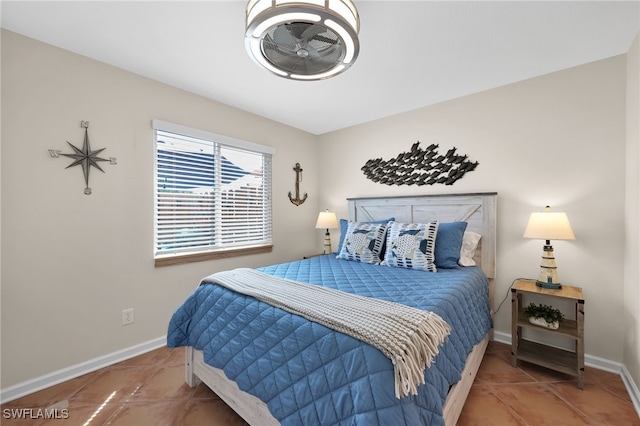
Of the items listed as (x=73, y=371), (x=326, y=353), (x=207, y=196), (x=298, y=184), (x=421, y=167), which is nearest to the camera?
(x=326, y=353)

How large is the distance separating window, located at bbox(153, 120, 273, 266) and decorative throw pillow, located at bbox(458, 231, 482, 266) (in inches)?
86.6

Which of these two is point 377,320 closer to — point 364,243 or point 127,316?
point 364,243

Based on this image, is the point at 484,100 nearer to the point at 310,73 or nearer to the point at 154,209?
the point at 310,73

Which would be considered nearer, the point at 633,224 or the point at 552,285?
the point at 633,224

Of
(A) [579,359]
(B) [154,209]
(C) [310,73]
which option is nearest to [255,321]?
(C) [310,73]

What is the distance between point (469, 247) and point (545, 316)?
733mm

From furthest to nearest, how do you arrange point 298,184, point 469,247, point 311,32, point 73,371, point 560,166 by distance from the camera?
1. point 298,184
2. point 469,247
3. point 560,166
4. point 73,371
5. point 311,32

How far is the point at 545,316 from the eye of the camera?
1981mm

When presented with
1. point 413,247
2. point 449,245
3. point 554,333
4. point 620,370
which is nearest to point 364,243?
point 413,247

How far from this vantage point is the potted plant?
195 centimetres

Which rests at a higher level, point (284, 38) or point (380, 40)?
point (380, 40)

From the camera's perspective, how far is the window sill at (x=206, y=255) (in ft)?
8.01

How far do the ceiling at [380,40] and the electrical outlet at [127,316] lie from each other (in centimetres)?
206

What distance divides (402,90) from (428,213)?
1.30m
